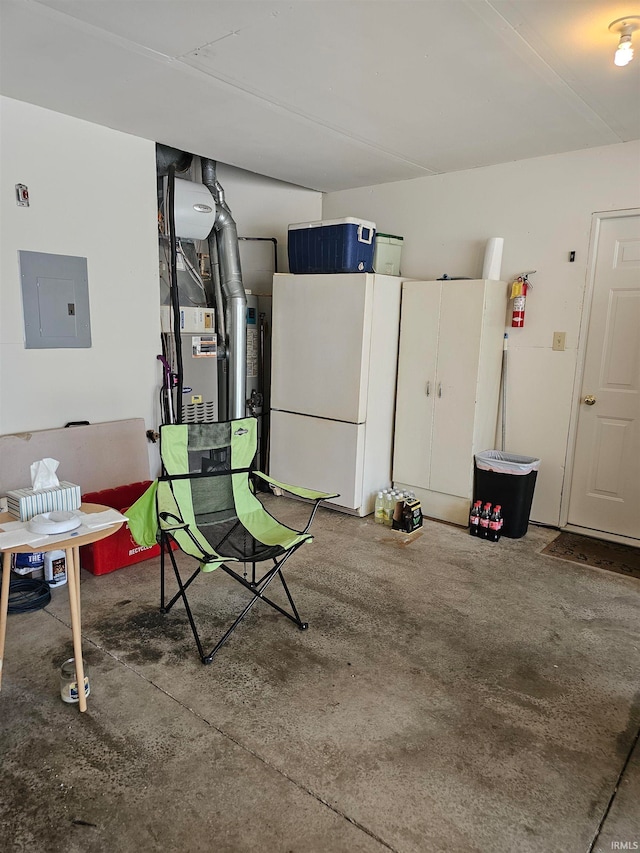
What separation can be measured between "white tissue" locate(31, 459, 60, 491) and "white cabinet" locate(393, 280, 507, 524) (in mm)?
2759

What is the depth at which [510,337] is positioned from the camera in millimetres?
4324

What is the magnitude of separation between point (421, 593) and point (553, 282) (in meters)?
2.43

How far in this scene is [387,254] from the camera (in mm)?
4617

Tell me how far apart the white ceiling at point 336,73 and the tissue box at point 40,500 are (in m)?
1.93

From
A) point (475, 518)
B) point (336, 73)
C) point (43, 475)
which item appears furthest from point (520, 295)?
→ point (43, 475)

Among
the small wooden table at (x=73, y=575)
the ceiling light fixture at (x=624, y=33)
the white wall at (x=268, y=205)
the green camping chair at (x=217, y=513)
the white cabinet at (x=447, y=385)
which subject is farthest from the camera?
the white wall at (x=268, y=205)

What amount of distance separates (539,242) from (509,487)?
179 centimetres

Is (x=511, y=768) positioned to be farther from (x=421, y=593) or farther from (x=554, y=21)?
(x=554, y=21)

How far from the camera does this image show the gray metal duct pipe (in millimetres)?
4520

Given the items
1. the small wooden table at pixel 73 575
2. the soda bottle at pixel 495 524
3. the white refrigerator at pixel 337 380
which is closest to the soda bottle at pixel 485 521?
the soda bottle at pixel 495 524

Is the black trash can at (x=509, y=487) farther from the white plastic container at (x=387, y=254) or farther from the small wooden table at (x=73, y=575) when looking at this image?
the small wooden table at (x=73, y=575)

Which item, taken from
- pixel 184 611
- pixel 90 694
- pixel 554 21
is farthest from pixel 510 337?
pixel 90 694

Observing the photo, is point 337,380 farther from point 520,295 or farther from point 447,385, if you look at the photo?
point 520,295

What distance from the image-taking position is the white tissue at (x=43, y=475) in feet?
7.74
